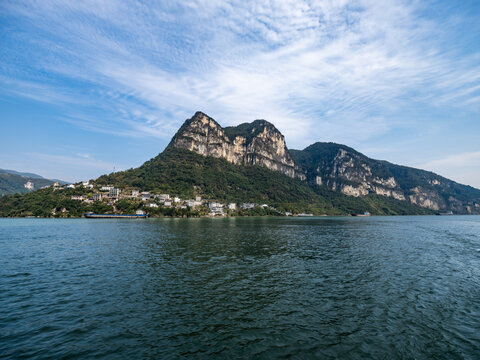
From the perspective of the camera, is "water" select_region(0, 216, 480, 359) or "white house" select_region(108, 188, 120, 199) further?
"white house" select_region(108, 188, 120, 199)

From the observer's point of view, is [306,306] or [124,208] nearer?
[306,306]

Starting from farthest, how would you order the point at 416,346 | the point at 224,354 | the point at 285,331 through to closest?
the point at 285,331 < the point at 416,346 < the point at 224,354

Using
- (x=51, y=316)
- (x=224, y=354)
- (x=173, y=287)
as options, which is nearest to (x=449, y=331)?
(x=224, y=354)

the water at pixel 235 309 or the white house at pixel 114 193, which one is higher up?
the white house at pixel 114 193

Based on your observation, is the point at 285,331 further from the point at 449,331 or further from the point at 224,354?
the point at 449,331

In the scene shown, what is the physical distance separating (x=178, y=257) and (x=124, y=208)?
15381 cm

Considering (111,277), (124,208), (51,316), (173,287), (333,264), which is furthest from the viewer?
(124,208)

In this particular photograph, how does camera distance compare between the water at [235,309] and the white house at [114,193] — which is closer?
the water at [235,309]

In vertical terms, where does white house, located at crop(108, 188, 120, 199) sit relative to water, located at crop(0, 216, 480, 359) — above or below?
above

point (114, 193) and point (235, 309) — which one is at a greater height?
point (114, 193)

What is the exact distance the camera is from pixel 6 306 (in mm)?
18953

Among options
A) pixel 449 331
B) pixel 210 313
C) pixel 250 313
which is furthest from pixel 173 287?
pixel 449 331

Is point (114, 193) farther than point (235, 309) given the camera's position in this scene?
Yes

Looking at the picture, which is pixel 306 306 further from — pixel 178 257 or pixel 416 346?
pixel 178 257
